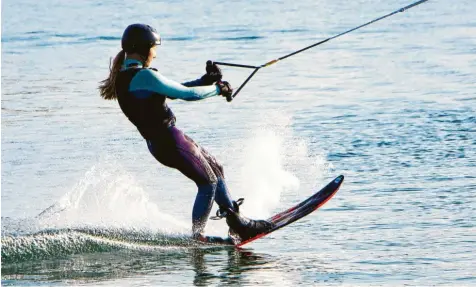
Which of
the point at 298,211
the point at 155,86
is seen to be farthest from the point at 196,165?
the point at 298,211

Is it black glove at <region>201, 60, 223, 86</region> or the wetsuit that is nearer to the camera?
the wetsuit

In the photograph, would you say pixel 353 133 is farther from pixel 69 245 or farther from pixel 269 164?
pixel 69 245

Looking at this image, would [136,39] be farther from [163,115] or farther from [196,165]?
[196,165]

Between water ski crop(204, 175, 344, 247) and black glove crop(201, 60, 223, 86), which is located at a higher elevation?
black glove crop(201, 60, 223, 86)

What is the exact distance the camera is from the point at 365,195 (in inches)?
454

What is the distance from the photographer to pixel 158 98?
9.11 metres

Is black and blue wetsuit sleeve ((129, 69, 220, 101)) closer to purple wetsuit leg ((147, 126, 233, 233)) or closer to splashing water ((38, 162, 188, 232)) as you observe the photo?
purple wetsuit leg ((147, 126, 233, 233))

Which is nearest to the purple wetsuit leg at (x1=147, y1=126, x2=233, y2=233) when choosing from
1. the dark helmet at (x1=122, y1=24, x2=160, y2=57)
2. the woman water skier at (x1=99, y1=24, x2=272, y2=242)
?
the woman water skier at (x1=99, y1=24, x2=272, y2=242)

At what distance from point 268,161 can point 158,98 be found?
2823 millimetres

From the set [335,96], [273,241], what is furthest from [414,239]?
[335,96]

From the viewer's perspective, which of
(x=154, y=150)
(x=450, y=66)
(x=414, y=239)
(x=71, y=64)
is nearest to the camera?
(x=154, y=150)

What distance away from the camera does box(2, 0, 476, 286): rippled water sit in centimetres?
920

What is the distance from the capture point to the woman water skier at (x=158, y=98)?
9000 mm

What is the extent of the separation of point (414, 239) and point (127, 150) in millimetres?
5379
